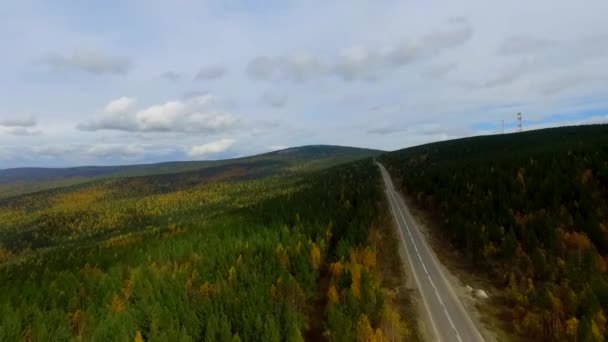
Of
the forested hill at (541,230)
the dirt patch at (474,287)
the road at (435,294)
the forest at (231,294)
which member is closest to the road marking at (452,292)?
the road at (435,294)

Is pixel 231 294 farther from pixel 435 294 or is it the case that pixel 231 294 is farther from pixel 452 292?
pixel 452 292

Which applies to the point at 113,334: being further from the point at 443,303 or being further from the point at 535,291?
the point at 535,291

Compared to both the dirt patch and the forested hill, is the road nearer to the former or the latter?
the dirt patch

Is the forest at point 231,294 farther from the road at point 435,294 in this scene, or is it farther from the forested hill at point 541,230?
the forested hill at point 541,230

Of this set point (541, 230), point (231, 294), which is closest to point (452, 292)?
point (541, 230)

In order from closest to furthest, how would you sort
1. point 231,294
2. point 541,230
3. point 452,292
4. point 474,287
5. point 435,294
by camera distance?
point 231,294 < point 435,294 < point 452,292 < point 474,287 < point 541,230

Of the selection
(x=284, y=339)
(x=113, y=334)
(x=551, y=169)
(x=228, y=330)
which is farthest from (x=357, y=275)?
(x=551, y=169)
